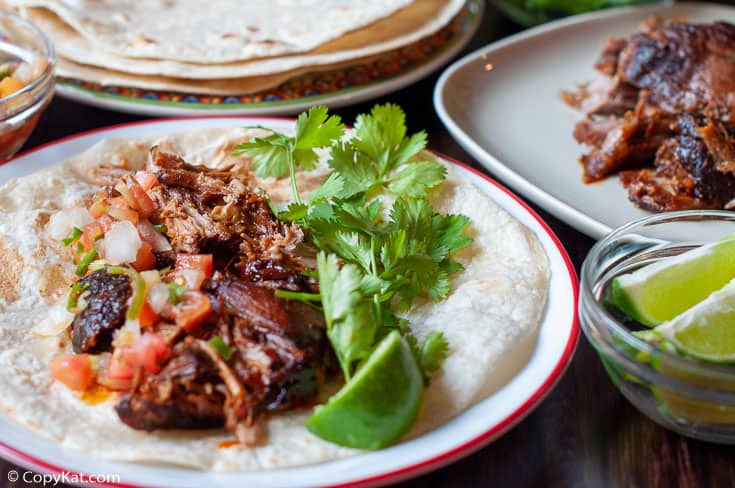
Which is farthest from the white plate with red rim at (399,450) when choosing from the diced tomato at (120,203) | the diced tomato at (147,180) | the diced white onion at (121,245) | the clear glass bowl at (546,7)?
the clear glass bowl at (546,7)

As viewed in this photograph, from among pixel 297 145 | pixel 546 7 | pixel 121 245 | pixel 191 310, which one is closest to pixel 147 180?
pixel 121 245

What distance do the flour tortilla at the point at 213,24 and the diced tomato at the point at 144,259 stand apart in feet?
5.60

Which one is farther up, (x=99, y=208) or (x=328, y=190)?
(x=328, y=190)

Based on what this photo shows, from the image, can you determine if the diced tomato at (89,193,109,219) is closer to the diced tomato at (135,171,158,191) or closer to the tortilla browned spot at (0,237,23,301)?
the diced tomato at (135,171,158,191)

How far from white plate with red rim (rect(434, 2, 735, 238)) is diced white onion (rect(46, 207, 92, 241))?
1856 millimetres

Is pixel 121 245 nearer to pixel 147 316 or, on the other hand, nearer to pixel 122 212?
pixel 122 212

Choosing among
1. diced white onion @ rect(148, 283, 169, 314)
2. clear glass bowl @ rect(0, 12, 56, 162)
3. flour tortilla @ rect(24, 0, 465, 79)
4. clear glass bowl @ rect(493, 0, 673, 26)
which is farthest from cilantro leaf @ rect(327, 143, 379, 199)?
clear glass bowl @ rect(493, 0, 673, 26)

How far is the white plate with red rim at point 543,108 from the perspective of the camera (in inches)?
145

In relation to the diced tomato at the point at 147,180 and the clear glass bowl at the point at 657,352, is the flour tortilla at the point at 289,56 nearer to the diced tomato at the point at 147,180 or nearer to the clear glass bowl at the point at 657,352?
the diced tomato at the point at 147,180

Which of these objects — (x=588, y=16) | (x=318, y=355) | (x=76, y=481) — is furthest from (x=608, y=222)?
(x=76, y=481)

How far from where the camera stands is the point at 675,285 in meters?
2.60

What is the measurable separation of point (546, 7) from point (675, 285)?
340 centimetres

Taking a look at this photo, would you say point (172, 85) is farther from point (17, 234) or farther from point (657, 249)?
point (657, 249)

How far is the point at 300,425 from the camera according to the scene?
2.34 m
